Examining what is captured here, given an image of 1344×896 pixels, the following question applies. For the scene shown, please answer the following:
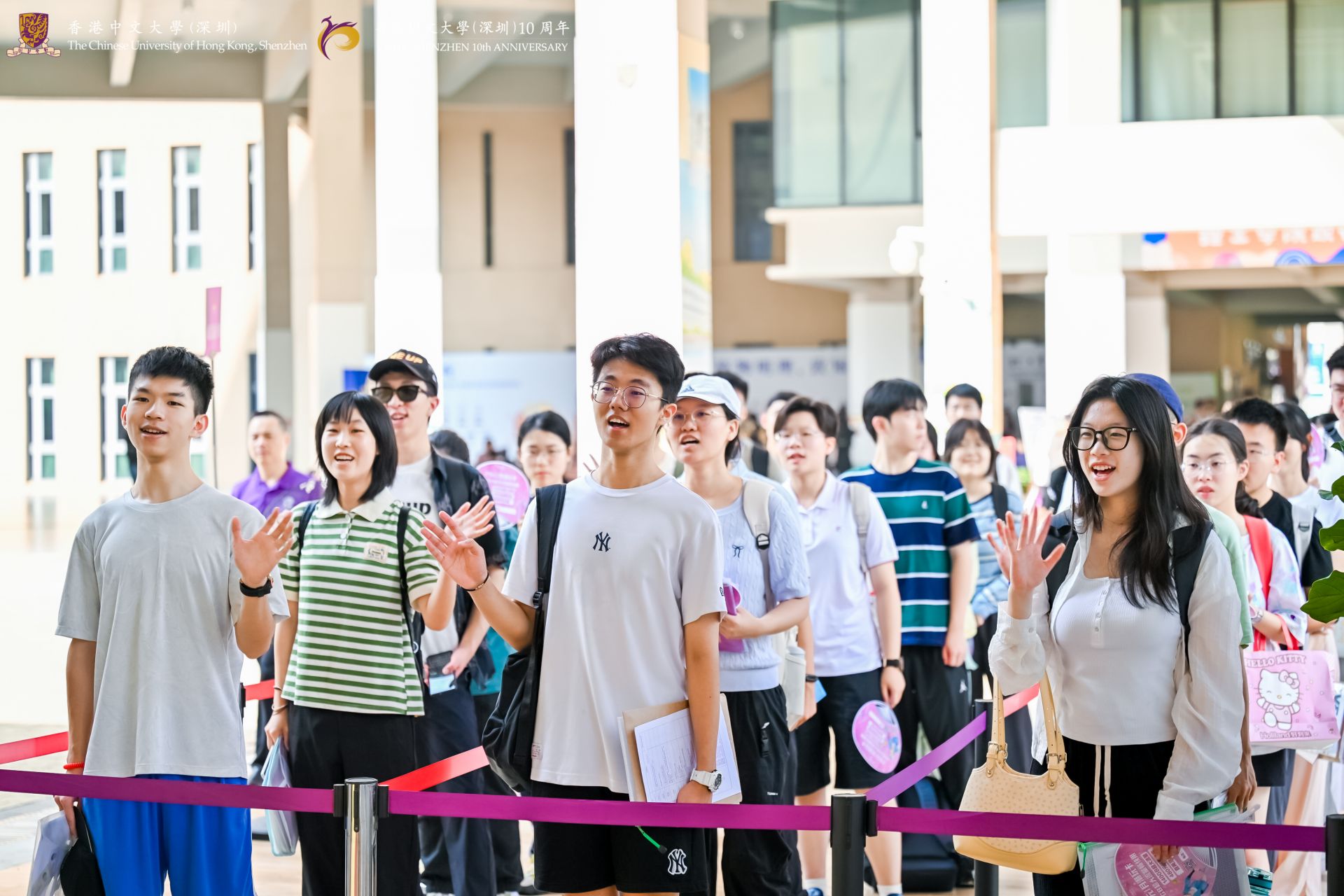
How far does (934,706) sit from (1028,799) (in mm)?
2227

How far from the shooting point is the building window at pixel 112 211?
19.8 meters

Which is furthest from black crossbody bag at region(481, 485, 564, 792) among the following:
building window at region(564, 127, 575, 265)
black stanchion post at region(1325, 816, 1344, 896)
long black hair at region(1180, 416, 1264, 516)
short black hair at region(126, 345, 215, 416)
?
building window at region(564, 127, 575, 265)

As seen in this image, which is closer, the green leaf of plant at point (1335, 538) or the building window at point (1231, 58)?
the green leaf of plant at point (1335, 538)

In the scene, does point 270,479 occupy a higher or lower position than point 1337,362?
lower

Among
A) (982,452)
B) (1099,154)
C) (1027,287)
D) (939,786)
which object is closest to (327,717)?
(939,786)

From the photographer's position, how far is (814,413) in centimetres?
486

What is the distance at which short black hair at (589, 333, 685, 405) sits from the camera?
305 cm

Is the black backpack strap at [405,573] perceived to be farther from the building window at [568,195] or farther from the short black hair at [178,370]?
the building window at [568,195]

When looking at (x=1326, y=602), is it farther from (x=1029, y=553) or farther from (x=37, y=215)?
(x=37, y=215)

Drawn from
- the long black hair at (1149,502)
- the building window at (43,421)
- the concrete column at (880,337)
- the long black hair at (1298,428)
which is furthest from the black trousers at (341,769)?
the concrete column at (880,337)

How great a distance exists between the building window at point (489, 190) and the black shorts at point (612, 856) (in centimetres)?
2436

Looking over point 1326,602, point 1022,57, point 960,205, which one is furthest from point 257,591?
point 1022,57

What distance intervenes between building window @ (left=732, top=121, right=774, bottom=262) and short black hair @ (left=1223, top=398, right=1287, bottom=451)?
23.1 metres

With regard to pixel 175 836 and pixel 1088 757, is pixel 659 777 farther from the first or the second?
pixel 175 836
